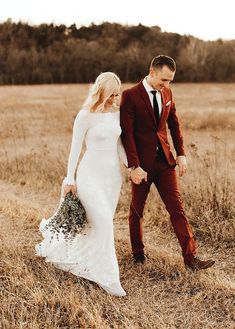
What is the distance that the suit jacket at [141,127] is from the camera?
4.74 m

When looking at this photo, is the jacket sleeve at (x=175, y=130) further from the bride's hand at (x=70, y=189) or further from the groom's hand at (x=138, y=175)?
the bride's hand at (x=70, y=189)

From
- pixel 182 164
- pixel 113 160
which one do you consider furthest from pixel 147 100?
pixel 182 164

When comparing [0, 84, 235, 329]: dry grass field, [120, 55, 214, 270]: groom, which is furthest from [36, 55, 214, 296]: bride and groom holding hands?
[0, 84, 235, 329]: dry grass field

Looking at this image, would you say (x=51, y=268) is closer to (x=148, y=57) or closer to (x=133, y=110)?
(x=133, y=110)

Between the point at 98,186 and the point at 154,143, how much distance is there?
666mm

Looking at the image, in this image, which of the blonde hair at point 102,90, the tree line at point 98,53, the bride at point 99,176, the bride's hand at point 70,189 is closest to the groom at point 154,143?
Answer: the bride at point 99,176

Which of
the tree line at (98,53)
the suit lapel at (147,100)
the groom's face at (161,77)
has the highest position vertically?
the groom's face at (161,77)

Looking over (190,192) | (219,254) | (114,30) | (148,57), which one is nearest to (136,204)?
(219,254)

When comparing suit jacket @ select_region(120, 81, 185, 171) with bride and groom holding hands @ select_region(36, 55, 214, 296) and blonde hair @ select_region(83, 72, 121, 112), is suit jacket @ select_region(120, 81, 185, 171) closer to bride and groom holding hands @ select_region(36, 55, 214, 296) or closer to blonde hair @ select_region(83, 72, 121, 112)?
bride and groom holding hands @ select_region(36, 55, 214, 296)

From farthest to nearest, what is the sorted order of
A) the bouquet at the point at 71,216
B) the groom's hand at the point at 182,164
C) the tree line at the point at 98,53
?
the tree line at the point at 98,53
the groom's hand at the point at 182,164
the bouquet at the point at 71,216

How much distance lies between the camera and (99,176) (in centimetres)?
475

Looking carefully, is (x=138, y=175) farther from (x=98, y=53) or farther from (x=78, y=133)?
(x=98, y=53)

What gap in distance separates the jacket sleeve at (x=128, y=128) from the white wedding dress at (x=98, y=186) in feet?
0.20

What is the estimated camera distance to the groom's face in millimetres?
4641
